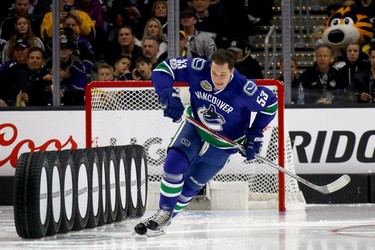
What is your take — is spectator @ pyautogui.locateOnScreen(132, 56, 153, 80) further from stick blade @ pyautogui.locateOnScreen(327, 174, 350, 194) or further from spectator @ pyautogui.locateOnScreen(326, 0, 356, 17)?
stick blade @ pyautogui.locateOnScreen(327, 174, 350, 194)

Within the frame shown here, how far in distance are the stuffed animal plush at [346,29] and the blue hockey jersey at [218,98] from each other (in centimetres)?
321

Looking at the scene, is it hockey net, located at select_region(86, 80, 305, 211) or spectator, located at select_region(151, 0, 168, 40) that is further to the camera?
spectator, located at select_region(151, 0, 168, 40)

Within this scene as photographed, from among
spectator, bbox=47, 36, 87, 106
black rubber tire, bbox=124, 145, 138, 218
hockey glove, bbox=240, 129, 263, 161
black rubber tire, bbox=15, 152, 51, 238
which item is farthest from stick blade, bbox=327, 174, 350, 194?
spectator, bbox=47, 36, 87, 106

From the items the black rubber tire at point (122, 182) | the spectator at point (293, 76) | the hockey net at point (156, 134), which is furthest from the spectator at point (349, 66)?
the black rubber tire at point (122, 182)

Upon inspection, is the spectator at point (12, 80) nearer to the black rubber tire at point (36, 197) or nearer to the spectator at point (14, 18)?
the spectator at point (14, 18)

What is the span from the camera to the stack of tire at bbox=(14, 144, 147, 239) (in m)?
6.96

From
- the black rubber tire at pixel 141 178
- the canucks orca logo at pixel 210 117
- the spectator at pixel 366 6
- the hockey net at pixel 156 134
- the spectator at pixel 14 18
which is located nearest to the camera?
the canucks orca logo at pixel 210 117

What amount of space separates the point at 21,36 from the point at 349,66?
3118 mm

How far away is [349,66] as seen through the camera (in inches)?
412

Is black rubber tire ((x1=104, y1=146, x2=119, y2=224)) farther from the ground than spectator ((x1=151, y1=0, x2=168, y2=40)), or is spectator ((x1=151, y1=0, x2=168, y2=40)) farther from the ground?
spectator ((x1=151, y1=0, x2=168, y2=40))

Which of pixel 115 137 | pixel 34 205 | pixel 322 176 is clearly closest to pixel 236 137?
pixel 34 205

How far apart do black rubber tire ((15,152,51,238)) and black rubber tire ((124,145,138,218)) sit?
150 centimetres

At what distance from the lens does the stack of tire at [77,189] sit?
22.8 ft

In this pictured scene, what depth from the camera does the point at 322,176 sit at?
10359 mm
